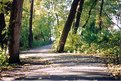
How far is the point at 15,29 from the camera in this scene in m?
25.5

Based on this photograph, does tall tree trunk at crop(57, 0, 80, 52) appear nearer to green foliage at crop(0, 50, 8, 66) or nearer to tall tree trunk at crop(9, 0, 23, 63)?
tall tree trunk at crop(9, 0, 23, 63)

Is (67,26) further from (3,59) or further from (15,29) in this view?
(3,59)

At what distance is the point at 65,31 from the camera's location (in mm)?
40531

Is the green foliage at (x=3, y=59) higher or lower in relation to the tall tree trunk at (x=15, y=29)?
lower

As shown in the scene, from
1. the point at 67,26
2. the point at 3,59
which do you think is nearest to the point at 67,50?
the point at 67,26

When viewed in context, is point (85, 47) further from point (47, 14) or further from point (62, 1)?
point (47, 14)

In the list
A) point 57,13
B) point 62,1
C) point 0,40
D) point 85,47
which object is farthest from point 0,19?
point 57,13

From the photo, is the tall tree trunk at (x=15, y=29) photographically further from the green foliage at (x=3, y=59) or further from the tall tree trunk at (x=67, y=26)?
the tall tree trunk at (x=67, y=26)

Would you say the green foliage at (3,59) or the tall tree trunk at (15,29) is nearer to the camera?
the green foliage at (3,59)

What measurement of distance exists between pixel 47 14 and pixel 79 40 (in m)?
71.6

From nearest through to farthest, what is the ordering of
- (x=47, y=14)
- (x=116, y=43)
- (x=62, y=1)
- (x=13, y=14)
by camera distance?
(x=13, y=14)
(x=116, y=43)
(x=62, y=1)
(x=47, y=14)

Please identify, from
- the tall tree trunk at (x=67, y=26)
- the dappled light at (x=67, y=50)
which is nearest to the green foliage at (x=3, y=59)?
the dappled light at (x=67, y=50)

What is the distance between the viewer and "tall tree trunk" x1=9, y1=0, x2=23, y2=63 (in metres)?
25.2

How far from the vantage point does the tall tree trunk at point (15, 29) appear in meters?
25.2
